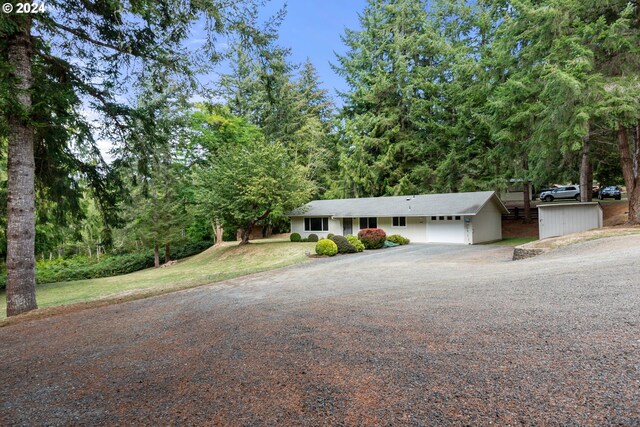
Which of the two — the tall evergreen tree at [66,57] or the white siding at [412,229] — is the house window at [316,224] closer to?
the white siding at [412,229]

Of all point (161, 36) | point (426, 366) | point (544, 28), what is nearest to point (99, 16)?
point (161, 36)

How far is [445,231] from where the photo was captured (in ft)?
73.3

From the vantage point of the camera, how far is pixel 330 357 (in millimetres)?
3414

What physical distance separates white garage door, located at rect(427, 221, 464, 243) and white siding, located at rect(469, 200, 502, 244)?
826 mm

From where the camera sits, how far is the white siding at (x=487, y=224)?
21.7 m

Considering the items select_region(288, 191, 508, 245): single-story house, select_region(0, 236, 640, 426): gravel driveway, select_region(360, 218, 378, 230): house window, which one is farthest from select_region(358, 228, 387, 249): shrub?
select_region(0, 236, 640, 426): gravel driveway

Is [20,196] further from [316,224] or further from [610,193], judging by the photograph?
[610,193]

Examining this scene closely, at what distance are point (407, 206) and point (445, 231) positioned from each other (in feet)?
10.7

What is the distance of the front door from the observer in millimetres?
A: 26516

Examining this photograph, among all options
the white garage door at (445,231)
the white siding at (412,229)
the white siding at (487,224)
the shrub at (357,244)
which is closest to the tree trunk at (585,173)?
the white siding at (487,224)

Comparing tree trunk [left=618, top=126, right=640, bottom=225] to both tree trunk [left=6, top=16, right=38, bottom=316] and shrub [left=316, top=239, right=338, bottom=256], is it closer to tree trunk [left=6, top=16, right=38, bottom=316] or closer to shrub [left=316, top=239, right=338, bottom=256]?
shrub [left=316, top=239, right=338, bottom=256]

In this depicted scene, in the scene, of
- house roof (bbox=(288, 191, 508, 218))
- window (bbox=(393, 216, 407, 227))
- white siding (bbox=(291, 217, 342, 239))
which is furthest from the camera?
white siding (bbox=(291, 217, 342, 239))

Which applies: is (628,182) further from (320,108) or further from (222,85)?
(320,108)

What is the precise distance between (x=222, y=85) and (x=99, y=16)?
Answer: 2860 mm
